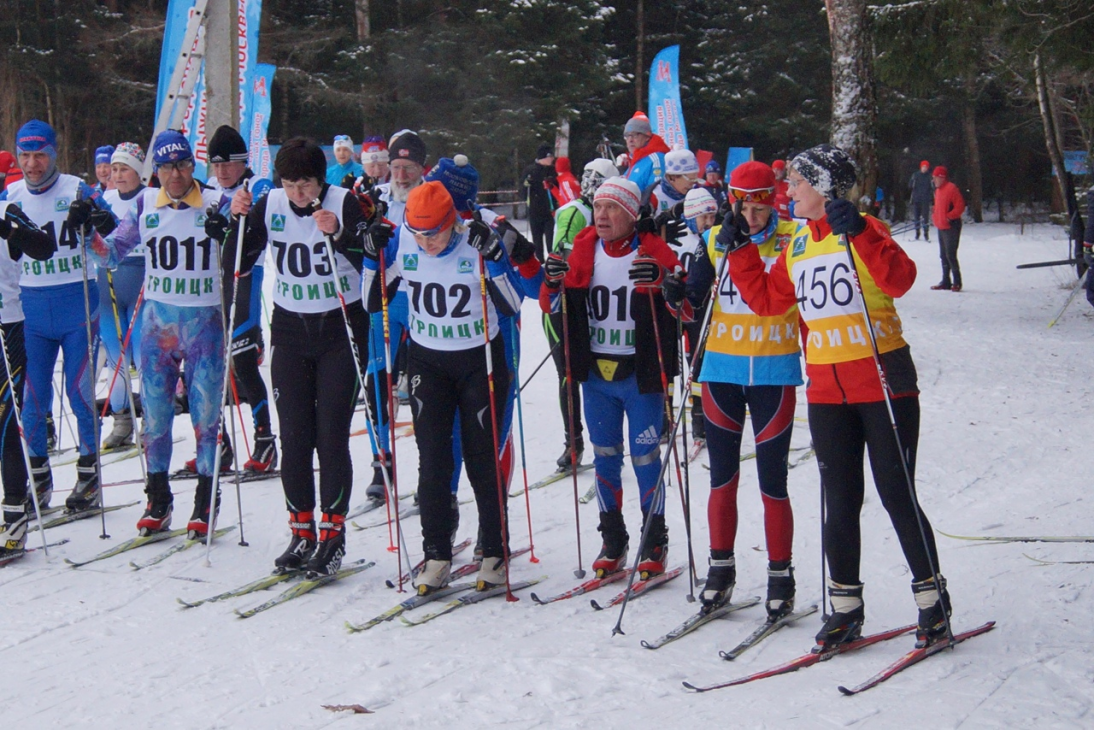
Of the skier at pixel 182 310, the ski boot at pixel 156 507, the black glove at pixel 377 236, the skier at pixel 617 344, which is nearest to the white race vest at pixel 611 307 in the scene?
Answer: the skier at pixel 617 344

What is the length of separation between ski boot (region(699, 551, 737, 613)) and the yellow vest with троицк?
3.40 feet

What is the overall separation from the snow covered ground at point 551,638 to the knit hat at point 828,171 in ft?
5.68

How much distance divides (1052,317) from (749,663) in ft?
33.5

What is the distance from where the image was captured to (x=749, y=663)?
4.05 m

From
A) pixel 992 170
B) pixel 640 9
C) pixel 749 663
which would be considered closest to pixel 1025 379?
pixel 749 663

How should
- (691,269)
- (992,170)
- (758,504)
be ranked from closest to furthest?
(691,269) < (758,504) < (992,170)

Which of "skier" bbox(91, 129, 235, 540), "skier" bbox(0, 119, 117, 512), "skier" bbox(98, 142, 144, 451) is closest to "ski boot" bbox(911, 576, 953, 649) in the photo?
"skier" bbox(91, 129, 235, 540)

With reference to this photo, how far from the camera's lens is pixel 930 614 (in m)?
3.99

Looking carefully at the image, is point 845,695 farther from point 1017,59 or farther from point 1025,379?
point 1017,59

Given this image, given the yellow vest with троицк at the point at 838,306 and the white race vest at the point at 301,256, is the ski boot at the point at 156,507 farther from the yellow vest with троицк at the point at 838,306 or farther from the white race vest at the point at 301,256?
the yellow vest with троицк at the point at 838,306

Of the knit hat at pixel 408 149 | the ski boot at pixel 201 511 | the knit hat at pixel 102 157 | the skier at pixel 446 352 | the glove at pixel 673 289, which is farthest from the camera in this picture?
the knit hat at pixel 102 157

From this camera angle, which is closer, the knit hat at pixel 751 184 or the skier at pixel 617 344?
the knit hat at pixel 751 184

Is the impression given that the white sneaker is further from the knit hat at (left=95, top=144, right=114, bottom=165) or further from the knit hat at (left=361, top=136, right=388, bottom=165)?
the knit hat at (left=95, top=144, right=114, bottom=165)

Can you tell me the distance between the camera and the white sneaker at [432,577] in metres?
4.86
